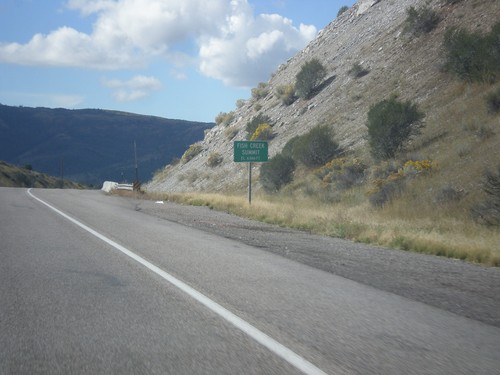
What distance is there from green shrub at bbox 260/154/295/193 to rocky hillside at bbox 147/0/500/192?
11.5 ft

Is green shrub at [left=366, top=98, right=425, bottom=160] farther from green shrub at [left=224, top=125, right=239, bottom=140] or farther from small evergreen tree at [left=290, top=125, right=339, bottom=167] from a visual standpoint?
green shrub at [left=224, top=125, right=239, bottom=140]

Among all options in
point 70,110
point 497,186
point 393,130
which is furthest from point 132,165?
point 497,186

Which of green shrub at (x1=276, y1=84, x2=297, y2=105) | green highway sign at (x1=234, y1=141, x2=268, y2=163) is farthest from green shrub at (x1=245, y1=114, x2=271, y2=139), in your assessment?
green highway sign at (x1=234, y1=141, x2=268, y2=163)

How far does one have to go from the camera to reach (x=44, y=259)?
10672 mm

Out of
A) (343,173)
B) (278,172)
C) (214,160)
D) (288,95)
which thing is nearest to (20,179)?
(214,160)

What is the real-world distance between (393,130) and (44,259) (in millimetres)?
22601

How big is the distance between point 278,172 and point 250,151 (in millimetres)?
7525

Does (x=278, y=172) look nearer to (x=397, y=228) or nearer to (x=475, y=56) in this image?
(x=475, y=56)

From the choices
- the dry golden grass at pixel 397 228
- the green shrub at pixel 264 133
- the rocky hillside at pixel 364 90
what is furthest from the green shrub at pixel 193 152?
the dry golden grass at pixel 397 228

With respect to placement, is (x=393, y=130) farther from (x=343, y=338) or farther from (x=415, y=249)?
(x=343, y=338)

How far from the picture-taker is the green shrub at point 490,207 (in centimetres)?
1670

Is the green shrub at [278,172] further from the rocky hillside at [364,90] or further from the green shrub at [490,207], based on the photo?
the green shrub at [490,207]

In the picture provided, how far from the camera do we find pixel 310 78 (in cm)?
4909

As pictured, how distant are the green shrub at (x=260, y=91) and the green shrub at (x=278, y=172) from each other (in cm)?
2444
